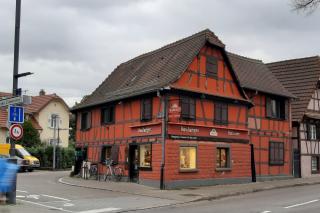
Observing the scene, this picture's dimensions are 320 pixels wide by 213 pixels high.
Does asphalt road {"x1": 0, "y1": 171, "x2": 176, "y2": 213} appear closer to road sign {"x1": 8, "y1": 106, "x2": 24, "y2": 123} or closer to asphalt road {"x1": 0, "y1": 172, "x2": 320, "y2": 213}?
asphalt road {"x1": 0, "y1": 172, "x2": 320, "y2": 213}

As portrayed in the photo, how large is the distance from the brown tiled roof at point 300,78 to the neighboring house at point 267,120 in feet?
7.29

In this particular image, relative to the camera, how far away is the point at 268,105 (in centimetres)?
3266

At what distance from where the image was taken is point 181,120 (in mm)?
25438

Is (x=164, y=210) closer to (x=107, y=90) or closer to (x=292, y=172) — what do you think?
(x=107, y=90)

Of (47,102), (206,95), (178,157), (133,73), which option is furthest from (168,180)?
(47,102)

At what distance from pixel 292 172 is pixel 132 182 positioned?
12.5 m

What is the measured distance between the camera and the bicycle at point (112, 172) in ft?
92.4

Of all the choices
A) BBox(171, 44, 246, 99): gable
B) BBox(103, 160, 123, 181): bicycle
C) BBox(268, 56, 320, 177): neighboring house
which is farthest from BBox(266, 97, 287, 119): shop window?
BBox(103, 160, 123, 181): bicycle

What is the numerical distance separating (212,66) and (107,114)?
741cm

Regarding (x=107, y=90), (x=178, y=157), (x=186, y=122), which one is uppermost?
(x=107, y=90)

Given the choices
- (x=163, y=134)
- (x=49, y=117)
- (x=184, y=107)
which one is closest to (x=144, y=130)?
(x=163, y=134)

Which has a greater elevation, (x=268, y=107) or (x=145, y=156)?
(x=268, y=107)

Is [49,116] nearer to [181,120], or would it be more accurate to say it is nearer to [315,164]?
[315,164]

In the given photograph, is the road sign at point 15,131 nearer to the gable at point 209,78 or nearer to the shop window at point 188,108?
the gable at point 209,78
